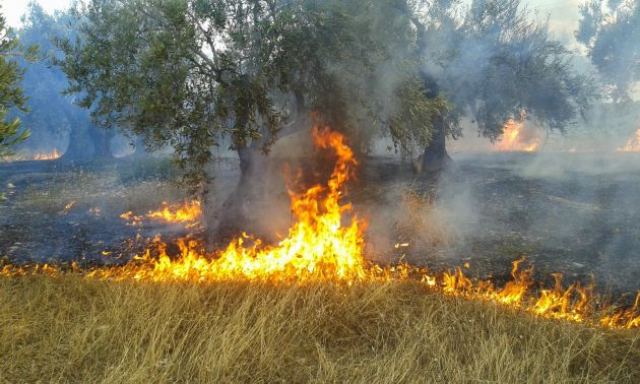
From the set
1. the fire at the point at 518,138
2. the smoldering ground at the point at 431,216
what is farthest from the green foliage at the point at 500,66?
the fire at the point at 518,138

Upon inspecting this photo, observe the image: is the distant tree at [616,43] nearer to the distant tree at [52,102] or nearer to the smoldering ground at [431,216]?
the smoldering ground at [431,216]

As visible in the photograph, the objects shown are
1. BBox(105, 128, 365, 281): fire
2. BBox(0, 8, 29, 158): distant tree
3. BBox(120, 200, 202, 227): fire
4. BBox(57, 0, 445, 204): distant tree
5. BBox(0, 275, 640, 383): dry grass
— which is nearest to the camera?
BBox(0, 275, 640, 383): dry grass

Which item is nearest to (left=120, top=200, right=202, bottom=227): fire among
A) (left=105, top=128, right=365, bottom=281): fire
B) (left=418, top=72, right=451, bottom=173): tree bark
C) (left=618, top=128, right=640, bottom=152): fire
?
(left=105, top=128, right=365, bottom=281): fire

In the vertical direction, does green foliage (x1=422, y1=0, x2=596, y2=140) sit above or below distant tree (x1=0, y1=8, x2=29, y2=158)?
above

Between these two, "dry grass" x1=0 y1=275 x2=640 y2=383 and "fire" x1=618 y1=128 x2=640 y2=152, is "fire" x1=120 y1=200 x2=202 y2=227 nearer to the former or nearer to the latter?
"dry grass" x1=0 y1=275 x2=640 y2=383

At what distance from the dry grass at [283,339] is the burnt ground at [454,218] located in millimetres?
4869

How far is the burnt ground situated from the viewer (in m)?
11.8

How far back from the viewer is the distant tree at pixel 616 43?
34.5 m

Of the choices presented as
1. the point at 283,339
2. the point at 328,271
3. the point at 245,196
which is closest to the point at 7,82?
the point at 283,339

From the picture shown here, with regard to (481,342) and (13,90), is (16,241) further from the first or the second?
(481,342)

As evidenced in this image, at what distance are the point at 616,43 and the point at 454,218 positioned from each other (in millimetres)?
30200

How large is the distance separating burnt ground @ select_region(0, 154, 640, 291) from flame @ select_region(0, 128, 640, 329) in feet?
2.35

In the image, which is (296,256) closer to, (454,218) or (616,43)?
(454,218)

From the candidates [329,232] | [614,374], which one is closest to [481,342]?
[614,374]
